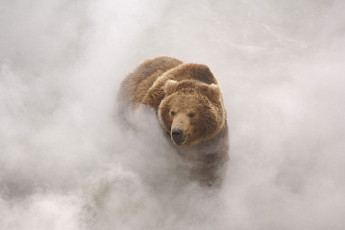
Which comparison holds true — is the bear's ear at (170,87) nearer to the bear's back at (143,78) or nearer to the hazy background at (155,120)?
the hazy background at (155,120)

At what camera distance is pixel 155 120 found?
9.64ft

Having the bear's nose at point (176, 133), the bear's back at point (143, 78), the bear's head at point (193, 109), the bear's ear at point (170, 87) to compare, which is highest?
the bear's back at point (143, 78)

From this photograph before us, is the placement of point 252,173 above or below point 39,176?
above

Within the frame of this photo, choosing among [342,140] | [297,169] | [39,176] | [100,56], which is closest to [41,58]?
[100,56]

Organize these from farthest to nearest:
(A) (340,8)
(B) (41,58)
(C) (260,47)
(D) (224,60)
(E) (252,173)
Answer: (A) (340,8) → (C) (260,47) → (D) (224,60) → (B) (41,58) → (E) (252,173)

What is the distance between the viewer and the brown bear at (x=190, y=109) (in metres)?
2.66

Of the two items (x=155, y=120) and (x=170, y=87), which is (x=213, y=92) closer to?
(x=170, y=87)

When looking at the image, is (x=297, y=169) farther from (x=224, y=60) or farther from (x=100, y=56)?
(x=100, y=56)

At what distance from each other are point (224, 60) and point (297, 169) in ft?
7.68

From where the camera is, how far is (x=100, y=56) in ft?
17.5

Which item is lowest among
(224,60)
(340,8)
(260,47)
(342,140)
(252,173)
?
(252,173)

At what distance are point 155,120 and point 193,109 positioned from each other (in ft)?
1.44

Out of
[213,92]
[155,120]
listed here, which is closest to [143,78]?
[155,120]

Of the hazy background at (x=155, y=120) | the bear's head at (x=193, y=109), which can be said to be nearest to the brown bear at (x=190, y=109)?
the bear's head at (x=193, y=109)
